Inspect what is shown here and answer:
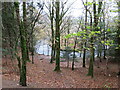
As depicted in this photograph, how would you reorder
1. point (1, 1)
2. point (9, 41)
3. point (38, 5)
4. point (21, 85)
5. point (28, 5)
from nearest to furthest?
point (21, 85), point (1, 1), point (9, 41), point (28, 5), point (38, 5)

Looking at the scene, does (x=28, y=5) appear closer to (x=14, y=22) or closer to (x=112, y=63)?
(x=14, y=22)

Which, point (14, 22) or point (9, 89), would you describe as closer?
point (9, 89)

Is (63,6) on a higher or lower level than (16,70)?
higher

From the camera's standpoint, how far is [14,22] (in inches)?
408

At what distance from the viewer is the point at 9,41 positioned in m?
10.2

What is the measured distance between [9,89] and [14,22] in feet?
20.9

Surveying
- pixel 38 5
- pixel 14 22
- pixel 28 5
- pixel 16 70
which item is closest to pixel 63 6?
pixel 38 5

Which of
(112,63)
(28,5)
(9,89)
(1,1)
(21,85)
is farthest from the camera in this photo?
(112,63)

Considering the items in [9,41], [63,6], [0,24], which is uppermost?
[63,6]

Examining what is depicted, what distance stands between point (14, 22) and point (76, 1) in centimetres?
912

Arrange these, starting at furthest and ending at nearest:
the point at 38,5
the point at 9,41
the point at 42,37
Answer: the point at 42,37, the point at 38,5, the point at 9,41

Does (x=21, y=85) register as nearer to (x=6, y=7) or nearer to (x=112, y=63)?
(x=6, y=7)

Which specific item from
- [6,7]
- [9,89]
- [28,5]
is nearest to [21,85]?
[9,89]

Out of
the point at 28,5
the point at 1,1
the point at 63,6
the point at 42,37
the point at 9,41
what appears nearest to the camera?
the point at 1,1
